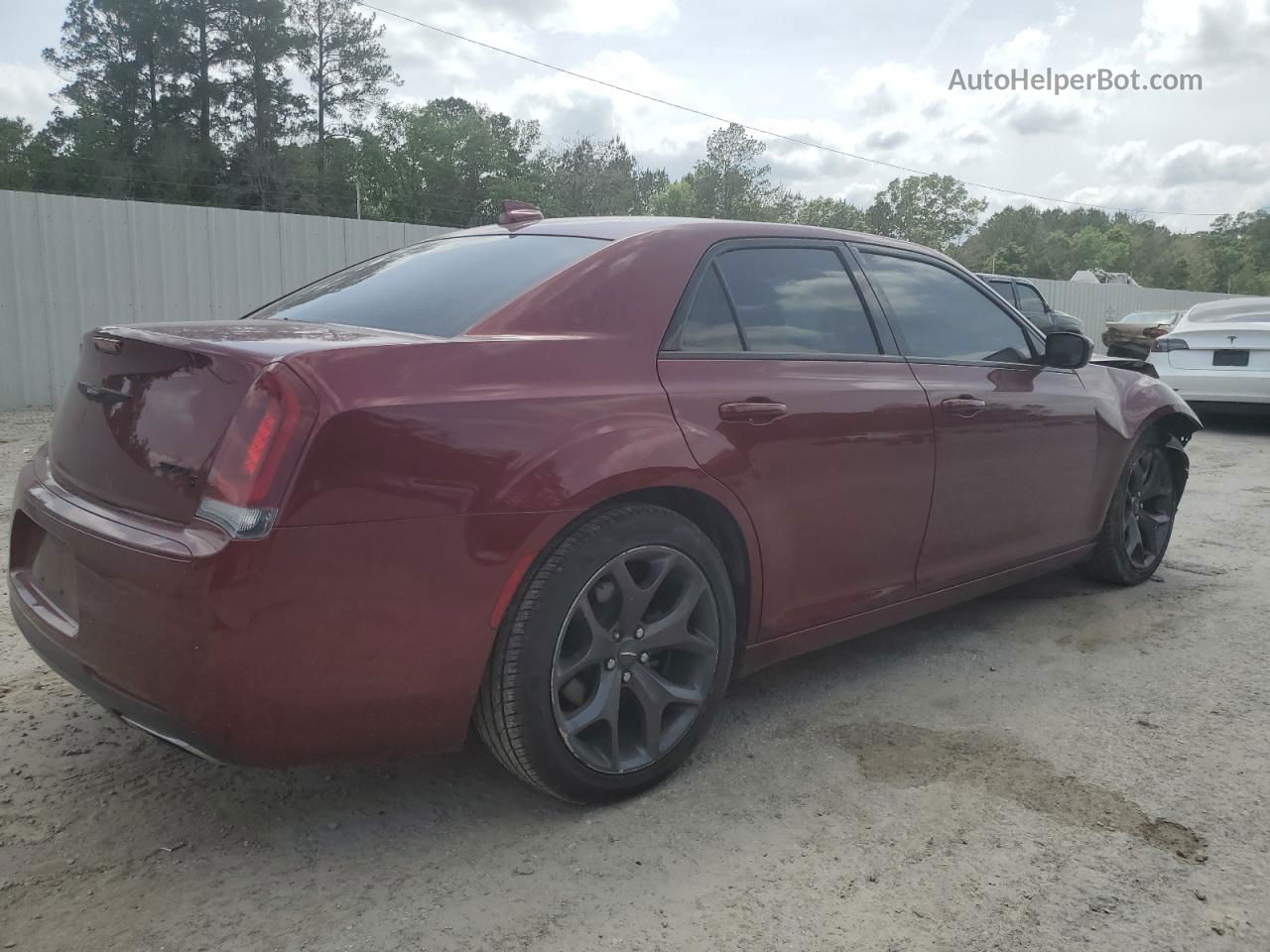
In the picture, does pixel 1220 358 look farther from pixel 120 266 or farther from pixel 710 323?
pixel 120 266

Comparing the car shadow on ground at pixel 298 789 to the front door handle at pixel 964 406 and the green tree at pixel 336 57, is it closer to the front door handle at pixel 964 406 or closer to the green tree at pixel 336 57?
the front door handle at pixel 964 406

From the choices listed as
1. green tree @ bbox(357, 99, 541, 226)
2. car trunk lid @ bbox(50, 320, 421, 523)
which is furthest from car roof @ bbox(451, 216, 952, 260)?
green tree @ bbox(357, 99, 541, 226)

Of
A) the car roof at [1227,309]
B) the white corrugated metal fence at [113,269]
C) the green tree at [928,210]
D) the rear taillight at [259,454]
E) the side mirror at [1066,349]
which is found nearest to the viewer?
the rear taillight at [259,454]

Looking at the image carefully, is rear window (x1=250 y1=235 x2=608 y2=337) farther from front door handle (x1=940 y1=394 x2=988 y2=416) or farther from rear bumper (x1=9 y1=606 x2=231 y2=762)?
front door handle (x1=940 y1=394 x2=988 y2=416)

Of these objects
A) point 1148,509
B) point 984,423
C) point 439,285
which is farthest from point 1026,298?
point 439,285

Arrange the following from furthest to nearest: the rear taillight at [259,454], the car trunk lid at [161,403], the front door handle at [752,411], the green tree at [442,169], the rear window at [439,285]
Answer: the green tree at [442,169], the front door handle at [752,411], the rear window at [439,285], the car trunk lid at [161,403], the rear taillight at [259,454]

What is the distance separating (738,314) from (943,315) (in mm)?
1094

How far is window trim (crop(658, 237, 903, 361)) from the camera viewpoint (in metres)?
2.71

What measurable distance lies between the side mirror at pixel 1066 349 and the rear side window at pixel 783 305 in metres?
1.06

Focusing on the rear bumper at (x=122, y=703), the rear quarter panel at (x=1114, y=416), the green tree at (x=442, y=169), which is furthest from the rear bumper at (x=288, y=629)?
the green tree at (x=442, y=169)

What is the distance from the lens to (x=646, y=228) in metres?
2.88

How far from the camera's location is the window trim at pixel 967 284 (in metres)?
3.38

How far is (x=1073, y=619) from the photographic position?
4184 mm

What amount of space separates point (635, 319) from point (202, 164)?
48.2 m
